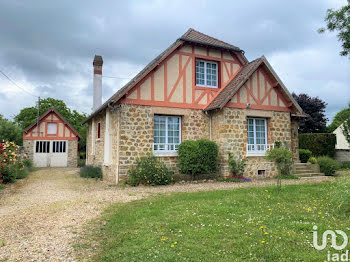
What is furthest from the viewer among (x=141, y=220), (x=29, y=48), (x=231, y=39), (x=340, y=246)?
(x=231, y=39)

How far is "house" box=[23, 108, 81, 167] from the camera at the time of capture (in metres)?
20.5

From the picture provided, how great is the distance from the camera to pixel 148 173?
31.2 ft

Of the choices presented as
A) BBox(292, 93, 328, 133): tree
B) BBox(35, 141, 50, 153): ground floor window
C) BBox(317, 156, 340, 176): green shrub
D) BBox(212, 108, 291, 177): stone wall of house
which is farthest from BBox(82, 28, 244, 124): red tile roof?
BBox(292, 93, 328, 133): tree

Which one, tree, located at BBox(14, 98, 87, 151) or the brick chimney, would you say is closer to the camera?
the brick chimney

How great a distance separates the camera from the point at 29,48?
10.8 m

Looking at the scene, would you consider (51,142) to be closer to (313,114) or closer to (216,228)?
(216,228)

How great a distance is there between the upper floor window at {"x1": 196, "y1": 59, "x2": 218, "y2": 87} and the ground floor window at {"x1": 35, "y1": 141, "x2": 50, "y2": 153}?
49.7 ft

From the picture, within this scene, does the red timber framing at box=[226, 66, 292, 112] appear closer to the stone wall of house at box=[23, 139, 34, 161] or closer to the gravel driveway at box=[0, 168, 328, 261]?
the gravel driveway at box=[0, 168, 328, 261]

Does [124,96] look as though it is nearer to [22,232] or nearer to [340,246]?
[22,232]

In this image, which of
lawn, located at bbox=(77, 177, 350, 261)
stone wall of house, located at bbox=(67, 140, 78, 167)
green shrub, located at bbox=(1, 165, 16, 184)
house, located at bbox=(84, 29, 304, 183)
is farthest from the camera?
stone wall of house, located at bbox=(67, 140, 78, 167)

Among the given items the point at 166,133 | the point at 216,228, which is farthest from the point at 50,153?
the point at 216,228

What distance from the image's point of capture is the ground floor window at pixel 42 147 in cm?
2080

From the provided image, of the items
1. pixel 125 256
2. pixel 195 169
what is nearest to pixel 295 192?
pixel 195 169

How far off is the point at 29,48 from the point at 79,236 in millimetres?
9458
